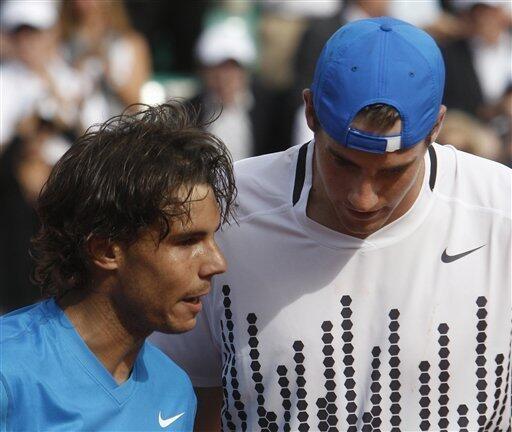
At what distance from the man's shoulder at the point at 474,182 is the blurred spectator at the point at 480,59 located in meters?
4.10

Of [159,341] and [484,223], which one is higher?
[484,223]

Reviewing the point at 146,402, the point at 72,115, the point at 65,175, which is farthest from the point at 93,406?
the point at 72,115

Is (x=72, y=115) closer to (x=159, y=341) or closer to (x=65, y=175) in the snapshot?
(x=159, y=341)

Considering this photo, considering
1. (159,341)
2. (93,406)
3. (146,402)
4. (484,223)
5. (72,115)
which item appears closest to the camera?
(93,406)

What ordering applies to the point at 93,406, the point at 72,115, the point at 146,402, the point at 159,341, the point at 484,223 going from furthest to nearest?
the point at 72,115 → the point at 159,341 → the point at 484,223 → the point at 146,402 → the point at 93,406

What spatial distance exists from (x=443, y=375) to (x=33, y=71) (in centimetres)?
462

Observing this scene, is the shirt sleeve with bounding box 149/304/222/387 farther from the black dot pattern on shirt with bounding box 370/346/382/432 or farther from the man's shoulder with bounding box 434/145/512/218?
the man's shoulder with bounding box 434/145/512/218

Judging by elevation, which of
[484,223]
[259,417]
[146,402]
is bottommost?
[259,417]

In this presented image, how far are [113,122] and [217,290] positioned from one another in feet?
2.06

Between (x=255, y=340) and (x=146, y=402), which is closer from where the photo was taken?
(x=146, y=402)

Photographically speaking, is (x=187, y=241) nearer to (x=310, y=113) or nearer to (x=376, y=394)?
(x=310, y=113)

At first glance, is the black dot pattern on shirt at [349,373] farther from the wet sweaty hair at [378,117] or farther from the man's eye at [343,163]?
the wet sweaty hair at [378,117]

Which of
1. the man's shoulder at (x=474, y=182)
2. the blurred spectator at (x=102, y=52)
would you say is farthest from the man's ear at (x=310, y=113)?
the blurred spectator at (x=102, y=52)

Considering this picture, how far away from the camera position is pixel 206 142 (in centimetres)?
319
